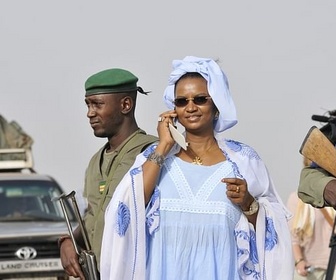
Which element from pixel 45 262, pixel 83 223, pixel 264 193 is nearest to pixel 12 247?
pixel 45 262

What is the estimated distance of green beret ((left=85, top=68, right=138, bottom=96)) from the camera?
660cm

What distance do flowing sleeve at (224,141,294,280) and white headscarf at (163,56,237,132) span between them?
0.17 metres

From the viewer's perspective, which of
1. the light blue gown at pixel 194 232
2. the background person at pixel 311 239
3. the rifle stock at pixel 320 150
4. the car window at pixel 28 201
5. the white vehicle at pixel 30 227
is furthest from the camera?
the car window at pixel 28 201

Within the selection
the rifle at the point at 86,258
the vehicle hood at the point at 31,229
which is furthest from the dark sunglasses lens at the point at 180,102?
the vehicle hood at the point at 31,229

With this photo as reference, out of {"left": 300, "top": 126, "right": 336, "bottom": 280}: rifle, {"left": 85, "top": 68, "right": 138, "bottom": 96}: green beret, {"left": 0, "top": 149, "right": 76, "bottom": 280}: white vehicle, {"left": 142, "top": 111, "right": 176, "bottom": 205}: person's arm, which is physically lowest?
{"left": 0, "top": 149, "right": 76, "bottom": 280}: white vehicle

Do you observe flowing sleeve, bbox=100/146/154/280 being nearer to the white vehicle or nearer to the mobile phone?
the mobile phone

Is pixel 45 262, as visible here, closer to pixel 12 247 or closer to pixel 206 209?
pixel 12 247

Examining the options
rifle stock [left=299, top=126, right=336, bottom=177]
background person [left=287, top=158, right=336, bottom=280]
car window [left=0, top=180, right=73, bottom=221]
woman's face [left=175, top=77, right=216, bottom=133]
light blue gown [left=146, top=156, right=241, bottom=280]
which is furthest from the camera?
car window [left=0, top=180, right=73, bottom=221]

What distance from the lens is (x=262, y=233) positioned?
5.85 m

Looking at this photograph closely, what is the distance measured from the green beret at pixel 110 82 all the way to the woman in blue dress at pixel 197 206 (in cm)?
75

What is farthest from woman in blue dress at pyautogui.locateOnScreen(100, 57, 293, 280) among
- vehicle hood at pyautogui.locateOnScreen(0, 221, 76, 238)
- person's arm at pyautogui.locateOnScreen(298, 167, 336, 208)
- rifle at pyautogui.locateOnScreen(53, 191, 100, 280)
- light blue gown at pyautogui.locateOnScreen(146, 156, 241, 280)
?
vehicle hood at pyautogui.locateOnScreen(0, 221, 76, 238)

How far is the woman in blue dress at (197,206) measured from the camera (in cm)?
567

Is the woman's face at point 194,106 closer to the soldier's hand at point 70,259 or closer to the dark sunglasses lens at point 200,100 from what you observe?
the dark sunglasses lens at point 200,100

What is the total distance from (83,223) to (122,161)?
38 cm
